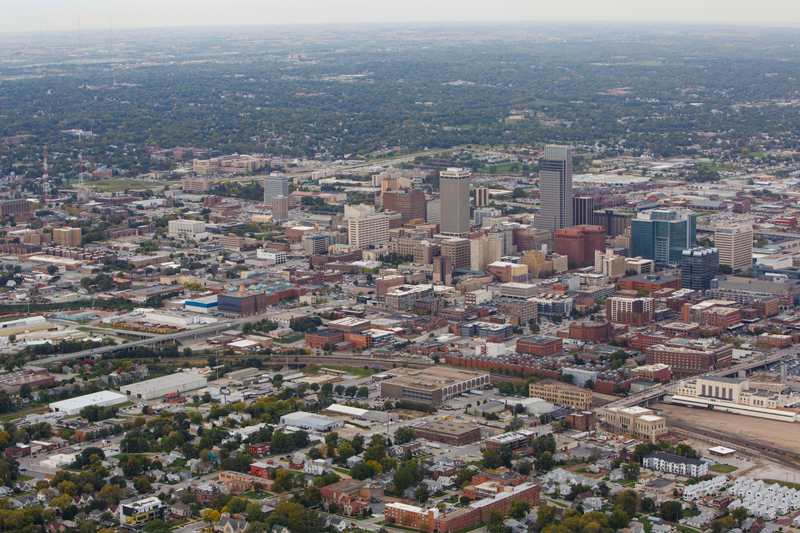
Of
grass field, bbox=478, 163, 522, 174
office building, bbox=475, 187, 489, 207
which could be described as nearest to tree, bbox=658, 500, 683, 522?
office building, bbox=475, 187, 489, 207

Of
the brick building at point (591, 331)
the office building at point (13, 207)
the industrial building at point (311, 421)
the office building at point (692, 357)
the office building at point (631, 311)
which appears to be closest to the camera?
the industrial building at point (311, 421)

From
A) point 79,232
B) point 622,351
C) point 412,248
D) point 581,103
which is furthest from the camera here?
point 581,103

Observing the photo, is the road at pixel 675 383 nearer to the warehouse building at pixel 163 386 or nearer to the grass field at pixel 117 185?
the warehouse building at pixel 163 386

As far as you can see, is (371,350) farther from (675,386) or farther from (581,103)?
(581,103)

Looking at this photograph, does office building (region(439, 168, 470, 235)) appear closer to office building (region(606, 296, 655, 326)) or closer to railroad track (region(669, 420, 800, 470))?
office building (region(606, 296, 655, 326))

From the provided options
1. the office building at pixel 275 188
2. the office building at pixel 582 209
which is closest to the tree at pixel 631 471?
the office building at pixel 582 209

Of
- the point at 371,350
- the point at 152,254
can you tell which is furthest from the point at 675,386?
the point at 152,254
